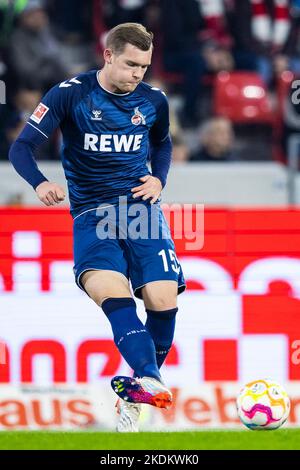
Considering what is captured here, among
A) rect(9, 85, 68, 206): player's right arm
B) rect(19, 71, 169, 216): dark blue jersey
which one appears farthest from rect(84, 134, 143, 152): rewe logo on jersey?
rect(9, 85, 68, 206): player's right arm

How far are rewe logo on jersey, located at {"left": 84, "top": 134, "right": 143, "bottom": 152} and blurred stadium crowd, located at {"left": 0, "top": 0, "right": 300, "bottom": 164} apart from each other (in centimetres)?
568

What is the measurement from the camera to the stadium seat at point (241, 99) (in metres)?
13.7

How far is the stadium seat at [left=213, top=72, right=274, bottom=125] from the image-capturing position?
540 inches

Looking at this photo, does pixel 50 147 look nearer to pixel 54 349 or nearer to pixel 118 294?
pixel 54 349

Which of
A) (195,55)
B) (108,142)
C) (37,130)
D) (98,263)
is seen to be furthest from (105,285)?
(195,55)

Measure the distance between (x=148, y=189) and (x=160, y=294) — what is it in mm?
589

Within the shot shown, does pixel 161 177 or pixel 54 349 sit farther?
pixel 54 349

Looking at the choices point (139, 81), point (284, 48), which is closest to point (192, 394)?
point (139, 81)

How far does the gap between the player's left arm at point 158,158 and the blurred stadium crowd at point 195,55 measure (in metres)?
5.23

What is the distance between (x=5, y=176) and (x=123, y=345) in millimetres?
4737

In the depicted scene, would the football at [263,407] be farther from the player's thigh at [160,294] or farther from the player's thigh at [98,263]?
the player's thigh at [98,263]

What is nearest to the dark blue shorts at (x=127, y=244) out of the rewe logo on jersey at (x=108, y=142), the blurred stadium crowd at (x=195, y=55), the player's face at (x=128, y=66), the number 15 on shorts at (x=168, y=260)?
the number 15 on shorts at (x=168, y=260)

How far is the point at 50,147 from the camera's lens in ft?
39.7

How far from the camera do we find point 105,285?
6398mm
